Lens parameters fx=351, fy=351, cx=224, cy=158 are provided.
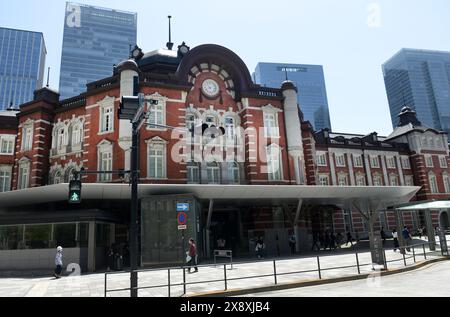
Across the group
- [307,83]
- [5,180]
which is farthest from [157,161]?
[307,83]

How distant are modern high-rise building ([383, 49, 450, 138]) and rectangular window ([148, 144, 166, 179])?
118 meters

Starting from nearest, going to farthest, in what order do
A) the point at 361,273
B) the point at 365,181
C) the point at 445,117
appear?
the point at 361,273 < the point at 365,181 < the point at 445,117

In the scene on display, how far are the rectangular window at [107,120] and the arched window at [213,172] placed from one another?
26.2 ft

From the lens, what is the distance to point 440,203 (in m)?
20.1

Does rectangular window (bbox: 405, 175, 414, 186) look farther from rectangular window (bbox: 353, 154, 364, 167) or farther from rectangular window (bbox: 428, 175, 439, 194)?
rectangular window (bbox: 353, 154, 364, 167)

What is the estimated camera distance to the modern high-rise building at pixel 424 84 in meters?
122

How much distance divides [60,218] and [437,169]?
160ft

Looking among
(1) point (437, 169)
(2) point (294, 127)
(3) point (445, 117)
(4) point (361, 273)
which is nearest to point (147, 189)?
(4) point (361, 273)

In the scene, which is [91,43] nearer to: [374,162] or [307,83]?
[307,83]

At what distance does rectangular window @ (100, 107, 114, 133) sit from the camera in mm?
26500

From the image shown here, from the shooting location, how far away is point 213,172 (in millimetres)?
27797

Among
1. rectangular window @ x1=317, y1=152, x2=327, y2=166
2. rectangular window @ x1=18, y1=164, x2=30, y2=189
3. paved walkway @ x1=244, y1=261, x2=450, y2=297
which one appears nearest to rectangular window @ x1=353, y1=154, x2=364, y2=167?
rectangular window @ x1=317, y1=152, x2=327, y2=166

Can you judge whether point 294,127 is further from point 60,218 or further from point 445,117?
point 445,117

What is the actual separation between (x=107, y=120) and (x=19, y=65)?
163m
